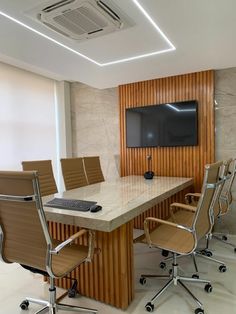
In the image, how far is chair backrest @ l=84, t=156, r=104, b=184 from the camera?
12.5 feet

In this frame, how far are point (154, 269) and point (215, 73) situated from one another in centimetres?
304

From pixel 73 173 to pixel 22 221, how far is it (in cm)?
193

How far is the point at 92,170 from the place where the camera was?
3932mm

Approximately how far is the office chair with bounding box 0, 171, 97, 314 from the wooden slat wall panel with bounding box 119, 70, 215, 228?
2.67m

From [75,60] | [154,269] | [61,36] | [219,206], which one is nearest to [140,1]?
[61,36]

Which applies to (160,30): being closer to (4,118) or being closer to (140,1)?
(140,1)

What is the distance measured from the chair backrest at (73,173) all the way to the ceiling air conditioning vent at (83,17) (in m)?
1.65

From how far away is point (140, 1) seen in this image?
196 centimetres

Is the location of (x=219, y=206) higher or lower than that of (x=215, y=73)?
lower

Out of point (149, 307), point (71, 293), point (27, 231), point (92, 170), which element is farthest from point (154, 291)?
point (92, 170)

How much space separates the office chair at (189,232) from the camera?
1920 mm

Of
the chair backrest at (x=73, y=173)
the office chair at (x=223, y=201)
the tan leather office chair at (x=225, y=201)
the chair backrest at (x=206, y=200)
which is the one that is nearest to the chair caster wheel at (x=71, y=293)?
the chair backrest at (x=206, y=200)

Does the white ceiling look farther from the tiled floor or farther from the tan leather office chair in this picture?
the tiled floor

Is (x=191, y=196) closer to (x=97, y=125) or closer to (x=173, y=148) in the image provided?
(x=173, y=148)
